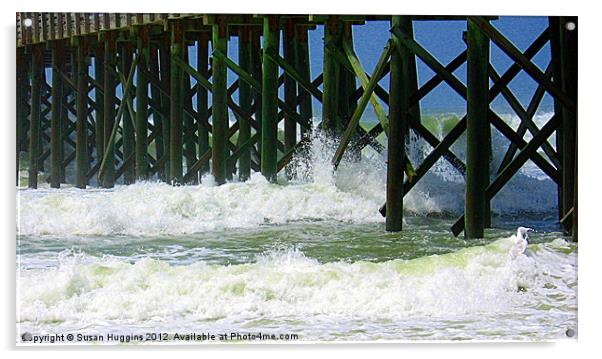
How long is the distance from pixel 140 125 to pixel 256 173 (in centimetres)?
128

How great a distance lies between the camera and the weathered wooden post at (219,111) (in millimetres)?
10352

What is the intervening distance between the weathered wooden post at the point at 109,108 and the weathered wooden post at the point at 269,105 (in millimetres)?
1229

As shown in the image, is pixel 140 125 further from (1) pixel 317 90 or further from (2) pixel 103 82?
(1) pixel 317 90

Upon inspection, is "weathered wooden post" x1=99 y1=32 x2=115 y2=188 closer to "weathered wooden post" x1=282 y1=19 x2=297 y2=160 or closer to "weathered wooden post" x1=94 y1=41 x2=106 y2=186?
"weathered wooden post" x1=94 y1=41 x2=106 y2=186

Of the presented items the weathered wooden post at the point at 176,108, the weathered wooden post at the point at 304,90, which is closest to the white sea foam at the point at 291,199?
the weathered wooden post at the point at 304,90

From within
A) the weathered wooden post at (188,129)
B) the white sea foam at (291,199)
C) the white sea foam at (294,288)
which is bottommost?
the white sea foam at (294,288)

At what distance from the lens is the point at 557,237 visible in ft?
32.1

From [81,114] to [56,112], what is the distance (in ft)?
1.48

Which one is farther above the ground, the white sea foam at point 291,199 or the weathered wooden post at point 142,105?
the weathered wooden post at point 142,105

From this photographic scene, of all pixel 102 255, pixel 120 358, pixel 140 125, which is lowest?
pixel 120 358

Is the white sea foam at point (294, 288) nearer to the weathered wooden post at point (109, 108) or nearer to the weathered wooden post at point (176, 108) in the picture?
the weathered wooden post at point (109, 108)

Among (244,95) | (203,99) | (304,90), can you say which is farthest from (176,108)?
(304,90)
